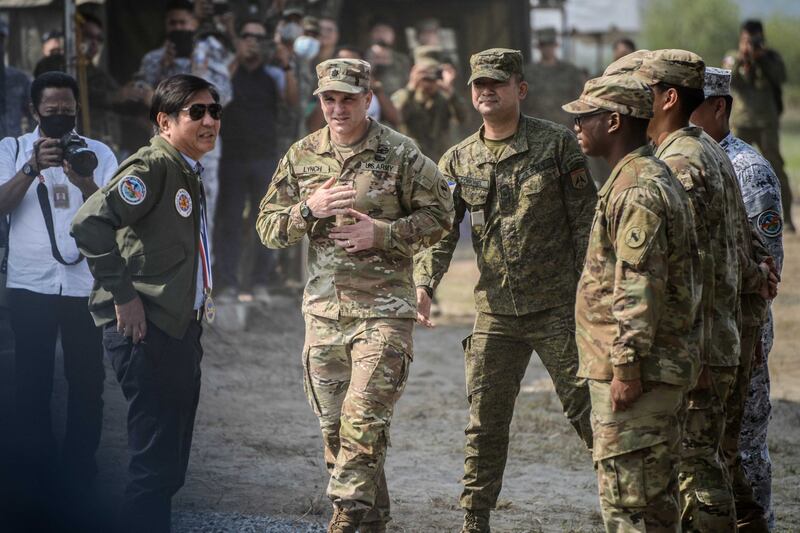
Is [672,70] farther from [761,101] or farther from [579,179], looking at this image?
[761,101]

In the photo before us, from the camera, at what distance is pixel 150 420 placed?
524 cm

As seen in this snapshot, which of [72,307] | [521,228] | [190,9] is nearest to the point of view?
[521,228]

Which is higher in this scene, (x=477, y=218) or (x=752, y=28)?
(x=752, y=28)

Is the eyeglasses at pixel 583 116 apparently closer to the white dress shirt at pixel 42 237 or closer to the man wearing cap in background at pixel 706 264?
the man wearing cap in background at pixel 706 264

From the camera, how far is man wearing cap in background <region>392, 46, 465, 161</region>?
12625 millimetres

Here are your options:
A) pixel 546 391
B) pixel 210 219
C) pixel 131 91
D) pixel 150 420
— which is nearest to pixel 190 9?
pixel 131 91

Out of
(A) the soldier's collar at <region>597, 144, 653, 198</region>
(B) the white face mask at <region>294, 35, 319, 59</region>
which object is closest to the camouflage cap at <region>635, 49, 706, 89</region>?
(A) the soldier's collar at <region>597, 144, 653, 198</region>

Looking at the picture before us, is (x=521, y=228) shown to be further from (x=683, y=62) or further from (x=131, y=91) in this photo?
(x=131, y=91)

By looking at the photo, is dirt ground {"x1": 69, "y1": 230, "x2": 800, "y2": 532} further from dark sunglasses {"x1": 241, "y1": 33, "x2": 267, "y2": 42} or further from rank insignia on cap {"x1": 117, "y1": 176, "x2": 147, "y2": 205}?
dark sunglasses {"x1": 241, "y1": 33, "x2": 267, "y2": 42}

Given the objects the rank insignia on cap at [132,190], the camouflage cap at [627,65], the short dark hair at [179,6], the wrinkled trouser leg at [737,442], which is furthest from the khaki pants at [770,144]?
the rank insignia on cap at [132,190]

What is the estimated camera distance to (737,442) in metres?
5.31

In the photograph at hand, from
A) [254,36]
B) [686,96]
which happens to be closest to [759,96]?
[254,36]

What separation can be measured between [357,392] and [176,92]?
5.03 ft

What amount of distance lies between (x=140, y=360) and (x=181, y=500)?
1514 millimetres
